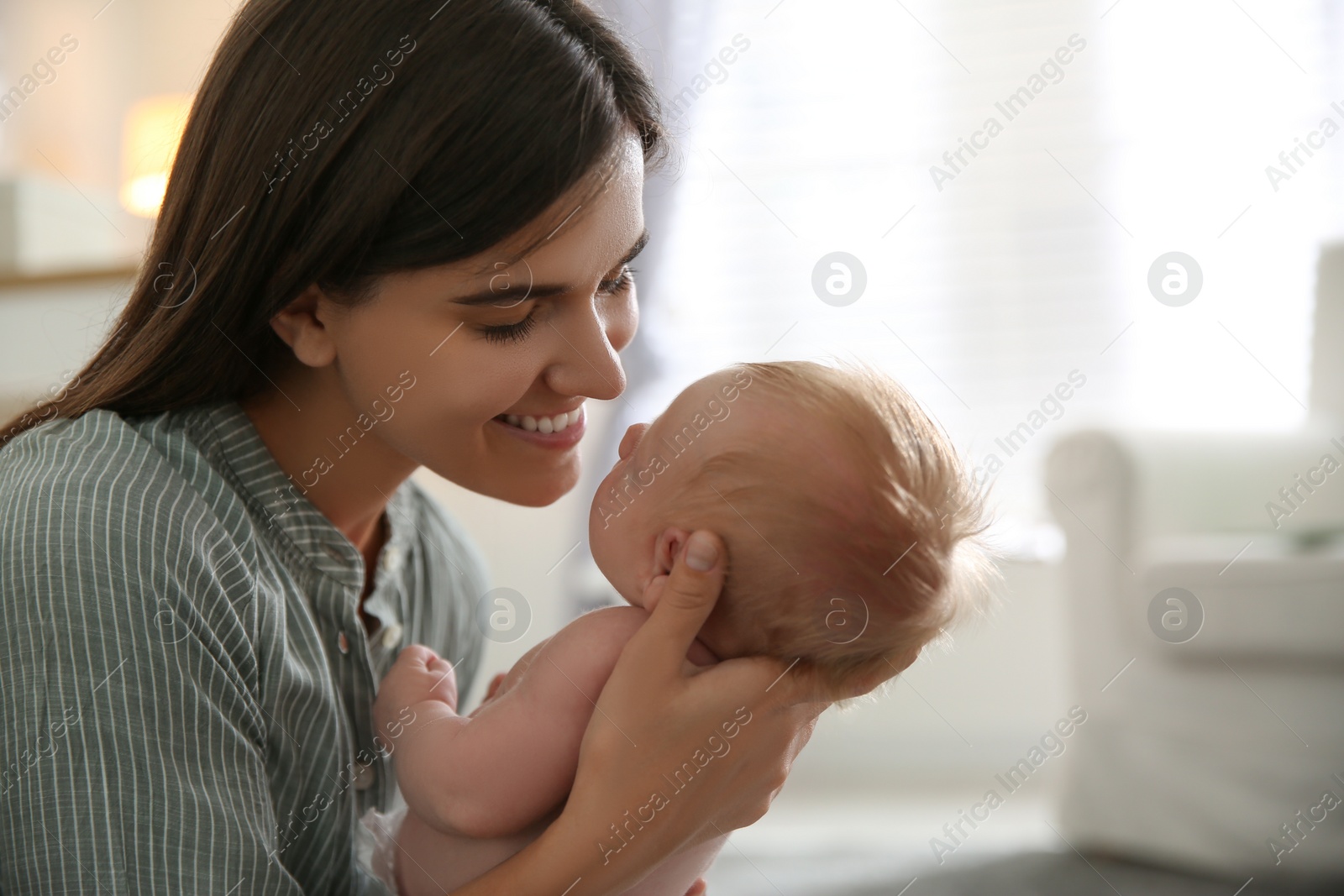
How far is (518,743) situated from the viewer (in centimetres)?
95

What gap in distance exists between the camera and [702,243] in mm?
3344

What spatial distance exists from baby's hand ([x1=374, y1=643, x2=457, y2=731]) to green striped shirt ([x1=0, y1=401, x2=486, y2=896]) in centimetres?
4

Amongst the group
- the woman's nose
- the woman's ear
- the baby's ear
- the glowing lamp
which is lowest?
the glowing lamp

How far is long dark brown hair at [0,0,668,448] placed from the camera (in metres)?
0.97

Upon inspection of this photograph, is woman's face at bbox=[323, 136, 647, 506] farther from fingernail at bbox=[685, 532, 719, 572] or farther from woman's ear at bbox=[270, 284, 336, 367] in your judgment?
fingernail at bbox=[685, 532, 719, 572]

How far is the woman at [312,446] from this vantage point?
0.80m

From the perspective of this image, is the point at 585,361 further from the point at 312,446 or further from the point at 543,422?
the point at 312,446

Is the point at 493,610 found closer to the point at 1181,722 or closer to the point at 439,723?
the point at 1181,722

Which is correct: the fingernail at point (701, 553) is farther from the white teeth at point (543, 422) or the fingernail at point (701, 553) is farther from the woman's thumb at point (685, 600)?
the white teeth at point (543, 422)

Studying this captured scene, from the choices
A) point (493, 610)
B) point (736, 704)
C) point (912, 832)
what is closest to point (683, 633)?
point (736, 704)

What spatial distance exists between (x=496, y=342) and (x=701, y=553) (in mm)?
296

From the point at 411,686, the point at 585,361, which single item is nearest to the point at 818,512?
the point at 585,361

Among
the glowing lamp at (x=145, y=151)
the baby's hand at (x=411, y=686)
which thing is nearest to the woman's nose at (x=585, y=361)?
the baby's hand at (x=411, y=686)

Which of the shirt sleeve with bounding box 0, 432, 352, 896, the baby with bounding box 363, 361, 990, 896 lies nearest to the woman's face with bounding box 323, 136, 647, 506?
the baby with bounding box 363, 361, 990, 896
